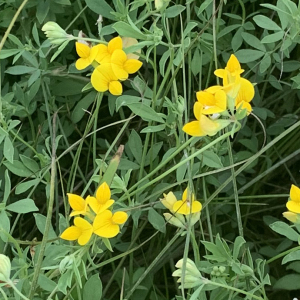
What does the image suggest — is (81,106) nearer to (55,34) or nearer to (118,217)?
(55,34)

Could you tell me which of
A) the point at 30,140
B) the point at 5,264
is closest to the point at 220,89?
the point at 5,264

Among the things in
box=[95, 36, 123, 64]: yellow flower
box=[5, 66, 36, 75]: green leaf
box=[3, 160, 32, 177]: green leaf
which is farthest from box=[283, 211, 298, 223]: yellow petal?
box=[5, 66, 36, 75]: green leaf

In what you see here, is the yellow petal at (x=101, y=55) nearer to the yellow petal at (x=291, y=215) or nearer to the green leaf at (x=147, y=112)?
the green leaf at (x=147, y=112)

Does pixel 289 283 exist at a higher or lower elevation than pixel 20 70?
lower

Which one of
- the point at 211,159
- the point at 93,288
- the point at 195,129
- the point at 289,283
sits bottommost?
the point at 289,283

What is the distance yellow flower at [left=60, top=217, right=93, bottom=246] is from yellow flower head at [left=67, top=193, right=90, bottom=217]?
1 cm

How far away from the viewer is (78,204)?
2.07 ft

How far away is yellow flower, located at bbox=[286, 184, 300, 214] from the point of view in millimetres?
647

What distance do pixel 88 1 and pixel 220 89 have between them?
419 millimetres

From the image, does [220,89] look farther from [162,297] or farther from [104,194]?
[162,297]

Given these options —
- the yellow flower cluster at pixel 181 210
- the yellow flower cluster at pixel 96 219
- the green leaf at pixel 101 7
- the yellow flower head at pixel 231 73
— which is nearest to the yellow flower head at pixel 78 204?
the yellow flower cluster at pixel 96 219

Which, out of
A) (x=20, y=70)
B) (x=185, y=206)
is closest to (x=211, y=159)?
(x=185, y=206)

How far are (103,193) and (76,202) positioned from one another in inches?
1.5

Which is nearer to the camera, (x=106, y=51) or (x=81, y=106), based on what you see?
(x=106, y=51)
